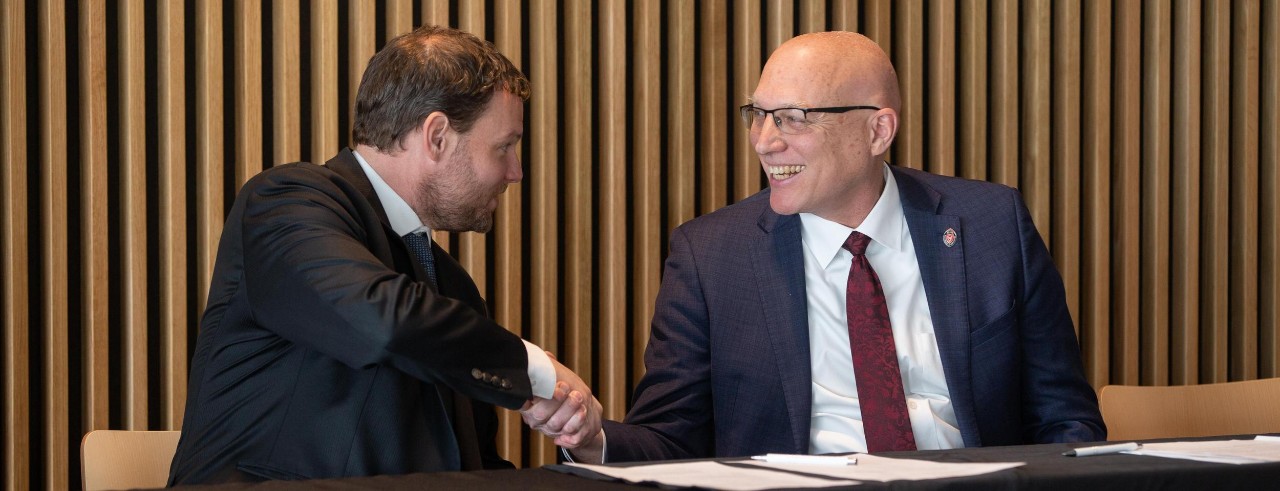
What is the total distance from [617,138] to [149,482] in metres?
1.81

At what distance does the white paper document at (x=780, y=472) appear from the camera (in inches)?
59.1

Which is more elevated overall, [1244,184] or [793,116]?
[793,116]

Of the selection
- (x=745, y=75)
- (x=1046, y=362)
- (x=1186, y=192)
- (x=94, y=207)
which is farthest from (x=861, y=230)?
(x=1186, y=192)

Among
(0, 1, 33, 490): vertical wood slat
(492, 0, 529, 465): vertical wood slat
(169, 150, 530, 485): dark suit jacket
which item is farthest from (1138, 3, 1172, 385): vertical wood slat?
(0, 1, 33, 490): vertical wood slat

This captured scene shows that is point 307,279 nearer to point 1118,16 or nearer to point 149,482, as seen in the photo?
point 149,482

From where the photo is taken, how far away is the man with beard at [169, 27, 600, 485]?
1.97m

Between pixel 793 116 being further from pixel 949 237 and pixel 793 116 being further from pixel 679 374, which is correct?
pixel 679 374

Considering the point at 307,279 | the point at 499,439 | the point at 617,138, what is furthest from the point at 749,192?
the point at 307,279

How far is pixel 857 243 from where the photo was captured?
2.94 meters

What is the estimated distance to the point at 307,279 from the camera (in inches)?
78.4

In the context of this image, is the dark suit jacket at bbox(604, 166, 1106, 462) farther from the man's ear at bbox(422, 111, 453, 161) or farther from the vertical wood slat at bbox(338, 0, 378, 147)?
the vertical wood slat at bbox(338, 0, 378, 147)

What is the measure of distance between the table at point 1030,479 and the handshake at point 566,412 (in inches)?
19.6

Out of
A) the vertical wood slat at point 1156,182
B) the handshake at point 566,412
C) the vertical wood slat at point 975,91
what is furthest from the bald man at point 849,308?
the vertical wood slat at point 1156,182

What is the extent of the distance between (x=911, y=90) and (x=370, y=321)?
270 centimetres
